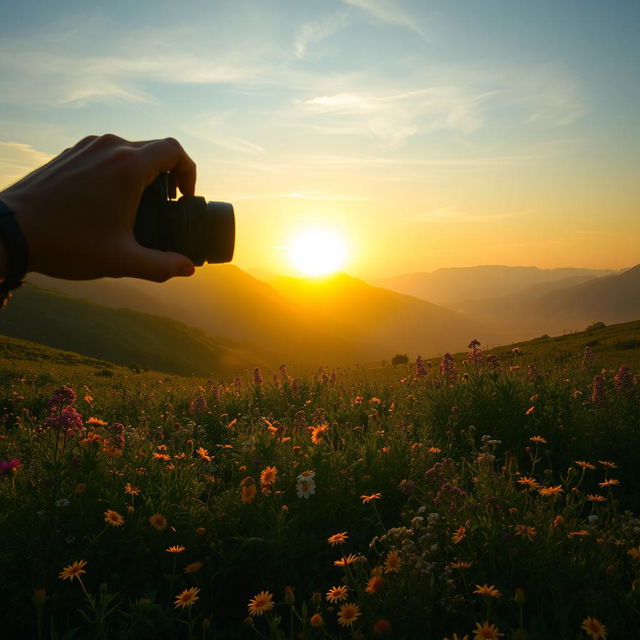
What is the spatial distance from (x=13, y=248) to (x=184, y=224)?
0.66m

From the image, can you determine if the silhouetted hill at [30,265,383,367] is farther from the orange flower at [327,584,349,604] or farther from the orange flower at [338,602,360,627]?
the orange flower at [338,602,360,627]

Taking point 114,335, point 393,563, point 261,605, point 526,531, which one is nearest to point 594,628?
point 526,531

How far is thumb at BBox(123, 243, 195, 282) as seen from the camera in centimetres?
183

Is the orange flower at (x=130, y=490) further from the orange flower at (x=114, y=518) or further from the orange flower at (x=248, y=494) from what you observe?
the orange flower at (x=248, y=494)

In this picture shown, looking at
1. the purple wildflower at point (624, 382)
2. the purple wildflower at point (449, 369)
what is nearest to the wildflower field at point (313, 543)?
the purple wildflower at point (624, 382)

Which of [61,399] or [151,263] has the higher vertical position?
[151,263]

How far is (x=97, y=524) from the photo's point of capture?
3566 mm

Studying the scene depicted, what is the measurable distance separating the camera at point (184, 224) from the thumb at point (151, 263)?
0.11m

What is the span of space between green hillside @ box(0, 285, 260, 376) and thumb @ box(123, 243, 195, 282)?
6620 centimetres

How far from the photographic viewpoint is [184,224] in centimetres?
206

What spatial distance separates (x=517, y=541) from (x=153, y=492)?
2.52 meters

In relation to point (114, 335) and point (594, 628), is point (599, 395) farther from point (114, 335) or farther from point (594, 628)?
point (114, 335)

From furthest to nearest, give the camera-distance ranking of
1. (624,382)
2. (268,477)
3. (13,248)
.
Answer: (624,382)
(268,477)
(13,248)

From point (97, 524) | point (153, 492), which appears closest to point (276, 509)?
point (153, 492)
